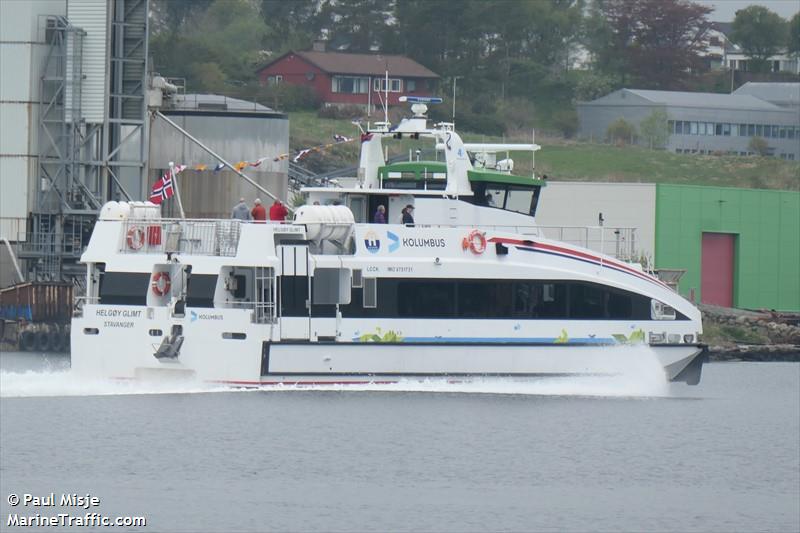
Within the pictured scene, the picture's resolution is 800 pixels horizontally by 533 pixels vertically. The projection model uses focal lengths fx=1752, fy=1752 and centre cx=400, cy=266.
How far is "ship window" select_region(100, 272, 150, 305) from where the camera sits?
29984 mm

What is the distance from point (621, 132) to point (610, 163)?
11.0 meters

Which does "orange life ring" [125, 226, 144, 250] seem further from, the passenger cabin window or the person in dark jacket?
the person in dark jacket

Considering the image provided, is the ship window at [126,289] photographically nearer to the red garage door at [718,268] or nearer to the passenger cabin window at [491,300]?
the passenger cabin window at [491,300]

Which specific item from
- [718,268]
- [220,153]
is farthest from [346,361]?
[718,268]

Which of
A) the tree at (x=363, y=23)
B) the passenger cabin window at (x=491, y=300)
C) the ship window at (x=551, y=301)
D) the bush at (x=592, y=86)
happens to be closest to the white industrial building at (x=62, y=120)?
the passenger cabin window at (x=491, y=300)

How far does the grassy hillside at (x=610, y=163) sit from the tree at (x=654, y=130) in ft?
14.6

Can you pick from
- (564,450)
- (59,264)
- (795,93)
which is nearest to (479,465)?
(564,450)

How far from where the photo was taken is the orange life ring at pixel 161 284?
1179 inches

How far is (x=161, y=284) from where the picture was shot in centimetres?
3005

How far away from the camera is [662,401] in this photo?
103 feet

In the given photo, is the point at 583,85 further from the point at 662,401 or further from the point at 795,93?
the point at 662,401

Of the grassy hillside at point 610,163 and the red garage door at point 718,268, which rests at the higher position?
the grassy hillside at point 610,163

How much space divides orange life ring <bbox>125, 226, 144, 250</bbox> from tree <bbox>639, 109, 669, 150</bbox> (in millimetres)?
49752

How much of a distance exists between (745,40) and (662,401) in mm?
68430
